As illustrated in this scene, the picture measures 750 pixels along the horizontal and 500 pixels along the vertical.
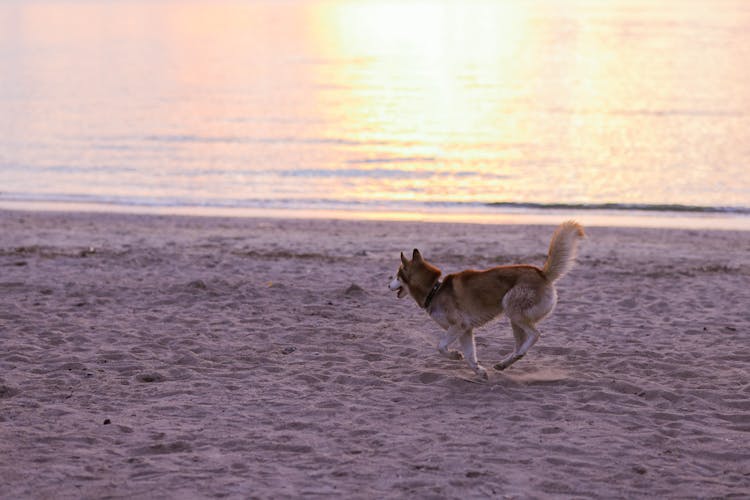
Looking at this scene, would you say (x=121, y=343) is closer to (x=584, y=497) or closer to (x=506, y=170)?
(x=584, y=497)

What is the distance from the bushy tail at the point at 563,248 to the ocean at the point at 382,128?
1144cm

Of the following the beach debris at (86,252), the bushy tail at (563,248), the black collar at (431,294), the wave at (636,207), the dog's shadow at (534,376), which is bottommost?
the dog's shadow at (534,376)

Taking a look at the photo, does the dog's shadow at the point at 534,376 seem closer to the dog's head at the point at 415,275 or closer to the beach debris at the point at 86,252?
the dog's head at the point at 415,275

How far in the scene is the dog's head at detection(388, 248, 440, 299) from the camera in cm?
777

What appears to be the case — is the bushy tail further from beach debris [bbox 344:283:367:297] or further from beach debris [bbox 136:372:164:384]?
beach debris [bbox 344:283:367:297]

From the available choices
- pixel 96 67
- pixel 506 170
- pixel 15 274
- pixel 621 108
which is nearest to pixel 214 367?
→ pixel 15 274

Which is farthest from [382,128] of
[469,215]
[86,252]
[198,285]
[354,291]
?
[198,285]

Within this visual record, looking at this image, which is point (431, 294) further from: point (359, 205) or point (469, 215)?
point (359, 205)

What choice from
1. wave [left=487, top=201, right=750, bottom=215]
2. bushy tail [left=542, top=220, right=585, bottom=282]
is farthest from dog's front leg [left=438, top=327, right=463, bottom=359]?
wave [left=487, top=201, right=750, bottom=215]

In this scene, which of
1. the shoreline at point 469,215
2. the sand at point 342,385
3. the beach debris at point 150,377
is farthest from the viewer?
the shoreline at point 469,215

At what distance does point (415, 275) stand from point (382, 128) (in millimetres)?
25148

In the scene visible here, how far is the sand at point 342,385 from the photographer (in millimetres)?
5609

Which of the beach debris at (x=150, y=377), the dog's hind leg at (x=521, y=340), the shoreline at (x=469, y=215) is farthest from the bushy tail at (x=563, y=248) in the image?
the shoreline at (x=469, y=215)

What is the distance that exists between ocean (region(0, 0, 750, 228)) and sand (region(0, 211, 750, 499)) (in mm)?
7843
